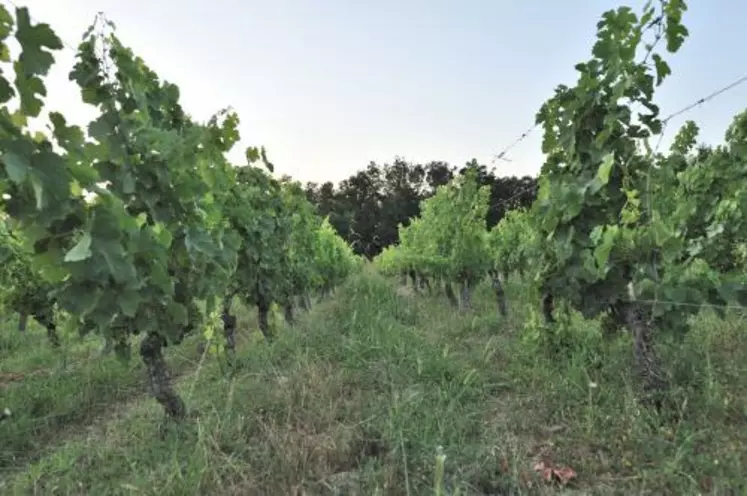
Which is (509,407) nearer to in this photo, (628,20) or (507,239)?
(628,20)

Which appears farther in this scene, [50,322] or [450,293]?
[450,293]

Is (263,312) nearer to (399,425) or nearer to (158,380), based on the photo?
(158,380)

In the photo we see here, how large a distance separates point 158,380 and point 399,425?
153 cm

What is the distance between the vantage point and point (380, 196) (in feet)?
200

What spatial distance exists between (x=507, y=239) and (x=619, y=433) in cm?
573

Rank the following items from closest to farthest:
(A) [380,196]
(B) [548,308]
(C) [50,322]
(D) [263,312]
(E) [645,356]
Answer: (E) [645,356] < (B) [548,308] < (D) [263,312] < (C) [50,322] < (A) [380,196]

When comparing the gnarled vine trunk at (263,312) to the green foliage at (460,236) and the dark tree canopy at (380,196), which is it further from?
the dark tree canopy at (380,196)

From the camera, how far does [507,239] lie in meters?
8.37

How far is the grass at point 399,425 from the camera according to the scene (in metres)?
2.43

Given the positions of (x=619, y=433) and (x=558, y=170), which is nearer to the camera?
(x=619, y=433)

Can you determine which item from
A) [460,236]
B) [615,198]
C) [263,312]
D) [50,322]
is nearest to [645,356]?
[615,198]

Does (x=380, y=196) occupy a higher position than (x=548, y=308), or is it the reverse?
(x=380, y=196)

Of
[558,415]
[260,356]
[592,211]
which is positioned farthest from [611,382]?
[260,356]

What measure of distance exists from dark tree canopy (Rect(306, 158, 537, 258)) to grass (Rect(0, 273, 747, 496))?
36860 millimetres
